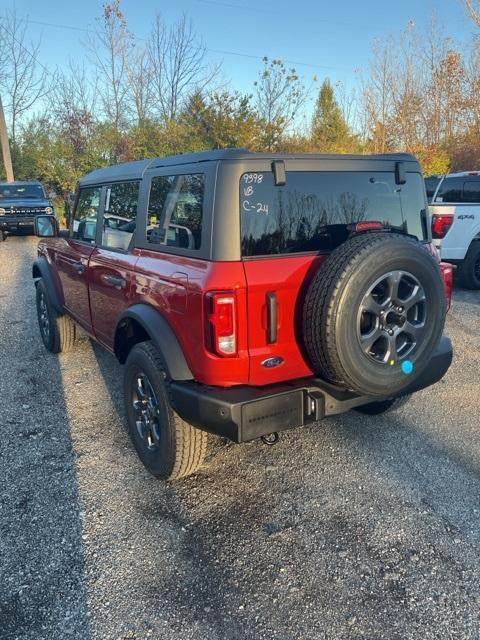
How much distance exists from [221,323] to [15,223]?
1407 cm

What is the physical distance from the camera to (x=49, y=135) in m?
20.6

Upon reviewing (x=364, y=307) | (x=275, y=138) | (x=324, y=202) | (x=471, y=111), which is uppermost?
(x=471, y=111)

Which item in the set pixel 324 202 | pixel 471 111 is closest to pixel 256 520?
pixel 324 202

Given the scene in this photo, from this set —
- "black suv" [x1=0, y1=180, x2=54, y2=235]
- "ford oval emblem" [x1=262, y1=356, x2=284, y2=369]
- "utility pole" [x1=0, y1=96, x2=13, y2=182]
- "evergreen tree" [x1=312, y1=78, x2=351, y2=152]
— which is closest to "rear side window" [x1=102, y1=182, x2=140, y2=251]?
"ford oval emblem" [x1=262, y1=356, x2=284, y2=369]

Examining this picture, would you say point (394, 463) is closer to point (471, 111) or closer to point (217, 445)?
point (217, 445)

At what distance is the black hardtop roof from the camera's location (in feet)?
8.23

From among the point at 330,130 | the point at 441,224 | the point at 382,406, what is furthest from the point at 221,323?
the point at 330,130

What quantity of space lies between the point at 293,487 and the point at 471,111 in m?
20.9

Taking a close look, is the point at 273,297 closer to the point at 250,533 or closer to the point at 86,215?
the point at 250,533

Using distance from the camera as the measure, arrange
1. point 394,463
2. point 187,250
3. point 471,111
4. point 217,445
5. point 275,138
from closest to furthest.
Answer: point 187,250 → point 394,463 → point 217,445 → point 275,138 → point 471,111

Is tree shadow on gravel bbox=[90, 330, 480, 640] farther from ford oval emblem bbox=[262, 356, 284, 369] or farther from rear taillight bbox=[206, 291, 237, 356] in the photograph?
rear taillight bbox=[206, 291, 237, 356]

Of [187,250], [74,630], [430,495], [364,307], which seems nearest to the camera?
[74,630]

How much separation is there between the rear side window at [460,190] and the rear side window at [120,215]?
20.5 feet

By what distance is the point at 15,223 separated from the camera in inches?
571
